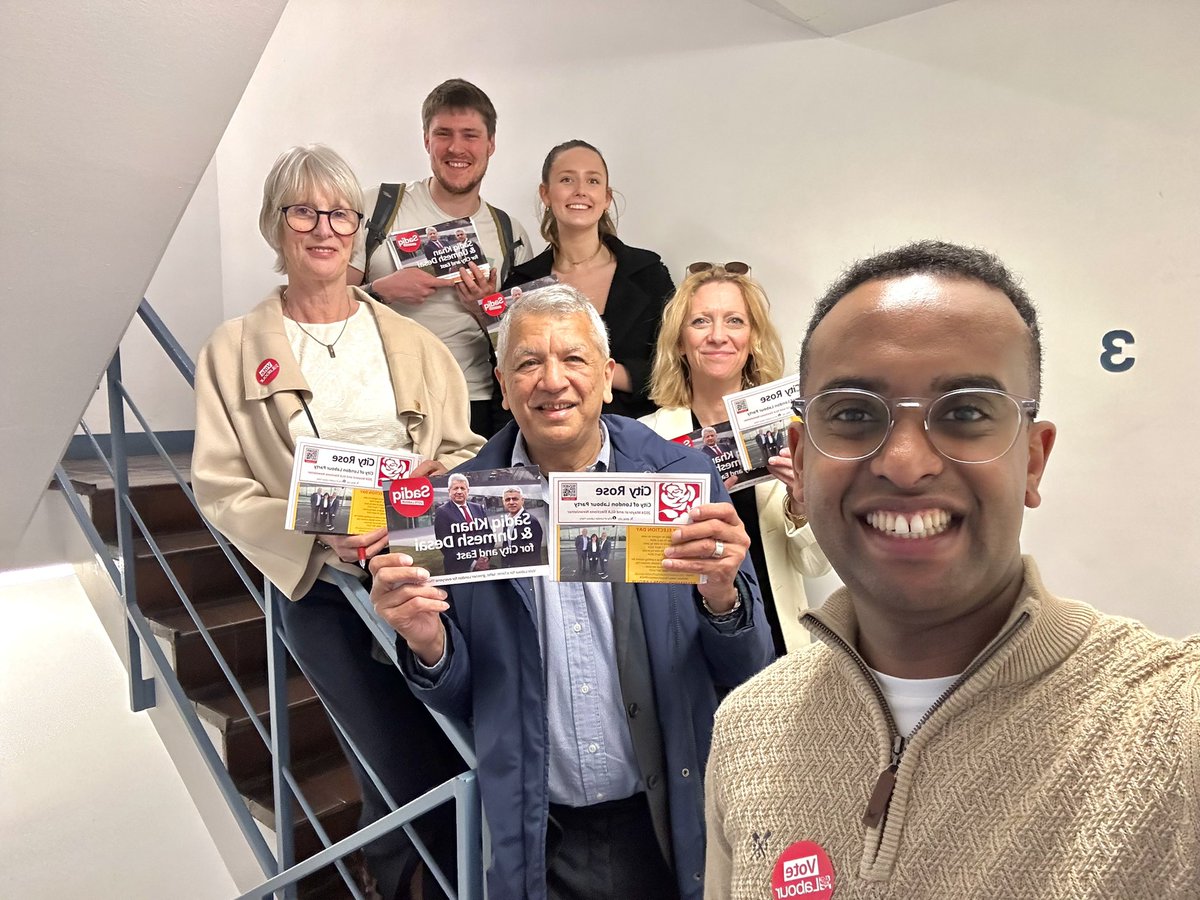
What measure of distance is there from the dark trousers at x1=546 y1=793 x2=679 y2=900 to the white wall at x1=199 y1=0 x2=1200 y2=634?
182cm

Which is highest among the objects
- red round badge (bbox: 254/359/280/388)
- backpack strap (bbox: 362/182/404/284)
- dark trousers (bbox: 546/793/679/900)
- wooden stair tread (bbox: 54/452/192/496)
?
backpack strap (bbox: 362/182/404/284)

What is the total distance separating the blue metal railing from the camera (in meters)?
1.65

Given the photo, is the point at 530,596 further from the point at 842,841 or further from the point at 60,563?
the point at 60,563

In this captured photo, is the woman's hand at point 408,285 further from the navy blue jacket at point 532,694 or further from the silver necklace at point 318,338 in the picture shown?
the navy blue jacket at point 532,694

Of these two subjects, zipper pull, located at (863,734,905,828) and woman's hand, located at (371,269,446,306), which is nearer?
zipper pull, located at (863,734,905,828)

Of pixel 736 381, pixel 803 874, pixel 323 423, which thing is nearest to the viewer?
pixel 803 874

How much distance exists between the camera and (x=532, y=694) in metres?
1.52

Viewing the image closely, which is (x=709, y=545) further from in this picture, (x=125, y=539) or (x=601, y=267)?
(x=125, y=539)

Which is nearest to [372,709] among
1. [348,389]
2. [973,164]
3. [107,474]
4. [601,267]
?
[348,389]

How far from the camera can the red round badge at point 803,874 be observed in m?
0.79

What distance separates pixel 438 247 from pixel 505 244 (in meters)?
0.35

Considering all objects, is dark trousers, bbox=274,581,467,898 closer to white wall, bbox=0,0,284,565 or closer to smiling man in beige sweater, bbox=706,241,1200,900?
white wall, bbox=0,0,284,565

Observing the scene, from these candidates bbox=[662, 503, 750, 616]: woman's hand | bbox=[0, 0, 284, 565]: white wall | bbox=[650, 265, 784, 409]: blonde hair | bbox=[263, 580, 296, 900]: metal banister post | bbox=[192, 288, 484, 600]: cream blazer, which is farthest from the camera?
bbox=[650, 265, 784, 409]: blonde hair

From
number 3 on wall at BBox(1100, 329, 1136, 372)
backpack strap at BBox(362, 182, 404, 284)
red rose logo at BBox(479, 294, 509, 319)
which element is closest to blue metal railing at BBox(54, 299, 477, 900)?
backpack strap at BBox(362, 182, 404, 284)
